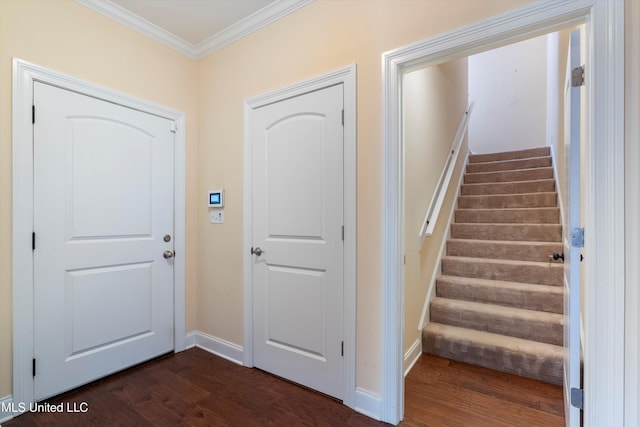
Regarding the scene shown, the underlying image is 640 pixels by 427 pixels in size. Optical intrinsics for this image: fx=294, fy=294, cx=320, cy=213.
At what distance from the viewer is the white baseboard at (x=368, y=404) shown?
5.58ft

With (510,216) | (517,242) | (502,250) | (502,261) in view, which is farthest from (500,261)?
(510,216)

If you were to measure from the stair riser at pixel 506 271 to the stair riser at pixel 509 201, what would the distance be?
1032 mm

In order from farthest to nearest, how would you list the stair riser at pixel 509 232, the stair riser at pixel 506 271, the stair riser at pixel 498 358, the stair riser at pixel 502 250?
the stair riser at pixel 509 232, the stair riser at pixel 502 250, the stair riser at pixel 506 271, the stair riser at pixel 498 358

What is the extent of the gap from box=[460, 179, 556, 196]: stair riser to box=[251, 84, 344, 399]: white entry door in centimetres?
294

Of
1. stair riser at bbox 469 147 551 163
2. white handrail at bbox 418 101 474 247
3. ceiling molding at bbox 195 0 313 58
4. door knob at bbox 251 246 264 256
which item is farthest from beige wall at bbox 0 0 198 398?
stair riser at bbox 469 147 551 163

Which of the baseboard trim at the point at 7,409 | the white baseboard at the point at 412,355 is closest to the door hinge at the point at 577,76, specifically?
the white baseboard at the point at 412,355

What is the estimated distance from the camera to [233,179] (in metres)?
2.43

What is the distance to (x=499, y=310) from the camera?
8.18 feet

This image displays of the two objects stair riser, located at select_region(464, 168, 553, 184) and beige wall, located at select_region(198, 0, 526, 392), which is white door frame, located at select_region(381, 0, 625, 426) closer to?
beige wall, located at select_region(198, 0, 526, 392)

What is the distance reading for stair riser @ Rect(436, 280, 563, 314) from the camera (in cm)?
242

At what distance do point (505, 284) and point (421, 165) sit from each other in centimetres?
134

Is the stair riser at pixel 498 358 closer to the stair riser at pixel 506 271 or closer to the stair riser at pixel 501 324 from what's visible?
the stair riser at pixel 501 324

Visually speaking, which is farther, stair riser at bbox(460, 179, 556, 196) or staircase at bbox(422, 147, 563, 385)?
stair riser at bbox(460, 179, 556, 196)

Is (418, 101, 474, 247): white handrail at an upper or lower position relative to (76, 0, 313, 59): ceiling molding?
lower
